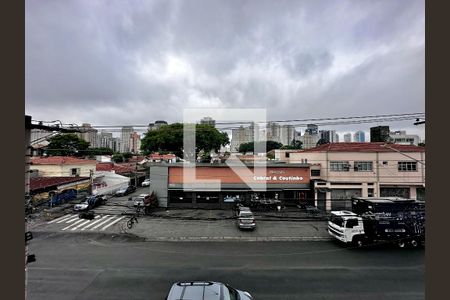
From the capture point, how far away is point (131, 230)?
19078 millimetres

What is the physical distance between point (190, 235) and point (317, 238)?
8.81 metres

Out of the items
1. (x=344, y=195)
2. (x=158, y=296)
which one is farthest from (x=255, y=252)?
(x=344, y=195)

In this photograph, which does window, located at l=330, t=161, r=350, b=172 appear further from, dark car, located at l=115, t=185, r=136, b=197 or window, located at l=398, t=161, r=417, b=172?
dark car, located at l=115, t=185, r=136, b=197

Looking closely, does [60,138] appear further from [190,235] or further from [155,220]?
[190,235]

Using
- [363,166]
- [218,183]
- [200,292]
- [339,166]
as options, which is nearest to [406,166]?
[363,166]

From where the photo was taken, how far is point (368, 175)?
25.6m

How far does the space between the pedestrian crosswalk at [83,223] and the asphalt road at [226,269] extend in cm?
280

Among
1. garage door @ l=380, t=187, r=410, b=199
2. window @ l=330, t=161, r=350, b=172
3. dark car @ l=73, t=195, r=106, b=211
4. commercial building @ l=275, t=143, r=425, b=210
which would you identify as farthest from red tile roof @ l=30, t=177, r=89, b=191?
garage door @ l=380, t=187, r=410, b=199

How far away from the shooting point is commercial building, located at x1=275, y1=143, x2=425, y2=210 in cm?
2536

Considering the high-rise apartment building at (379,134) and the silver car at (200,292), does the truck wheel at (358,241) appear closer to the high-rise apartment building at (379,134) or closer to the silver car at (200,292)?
the silver car at (200,292)

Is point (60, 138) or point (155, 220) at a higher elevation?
point (60, 138)

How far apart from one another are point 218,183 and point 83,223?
12.3 meters

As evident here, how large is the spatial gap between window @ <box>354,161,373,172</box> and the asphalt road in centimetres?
1147

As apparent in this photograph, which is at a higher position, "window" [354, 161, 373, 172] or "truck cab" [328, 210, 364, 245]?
"window" [354, 161, 373, 172]
